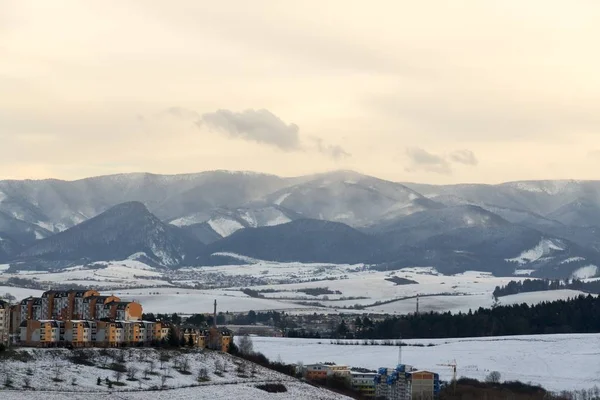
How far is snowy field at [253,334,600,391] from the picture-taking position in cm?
10288

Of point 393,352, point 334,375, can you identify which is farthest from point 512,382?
point 393,352

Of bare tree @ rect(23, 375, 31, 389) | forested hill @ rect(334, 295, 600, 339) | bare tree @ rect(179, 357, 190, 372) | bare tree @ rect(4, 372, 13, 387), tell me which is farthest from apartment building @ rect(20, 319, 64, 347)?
forested hill @ rect(334, 295, 600, 339)

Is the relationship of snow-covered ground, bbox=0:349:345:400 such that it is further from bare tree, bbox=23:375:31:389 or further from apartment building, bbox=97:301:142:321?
apartment building, bbox=97:301:142:321

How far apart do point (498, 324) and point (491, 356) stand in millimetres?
24151

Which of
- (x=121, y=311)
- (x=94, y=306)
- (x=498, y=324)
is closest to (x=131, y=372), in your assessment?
(x=121, y=311)

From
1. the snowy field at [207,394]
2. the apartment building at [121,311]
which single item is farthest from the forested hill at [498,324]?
the snowy field at [207,394]

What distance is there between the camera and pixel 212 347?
94.6m

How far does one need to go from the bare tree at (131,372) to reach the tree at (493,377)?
28569mm

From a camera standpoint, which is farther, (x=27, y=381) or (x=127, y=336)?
(x=127, y=336)

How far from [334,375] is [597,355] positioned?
81.6ft

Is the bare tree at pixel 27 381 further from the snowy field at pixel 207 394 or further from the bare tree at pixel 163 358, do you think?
the bare tree at pixel 163 358

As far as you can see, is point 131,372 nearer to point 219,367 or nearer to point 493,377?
point 219,367

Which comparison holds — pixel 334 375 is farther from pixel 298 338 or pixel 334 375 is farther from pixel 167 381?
pixel 298 338

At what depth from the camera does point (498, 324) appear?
5335 inches
